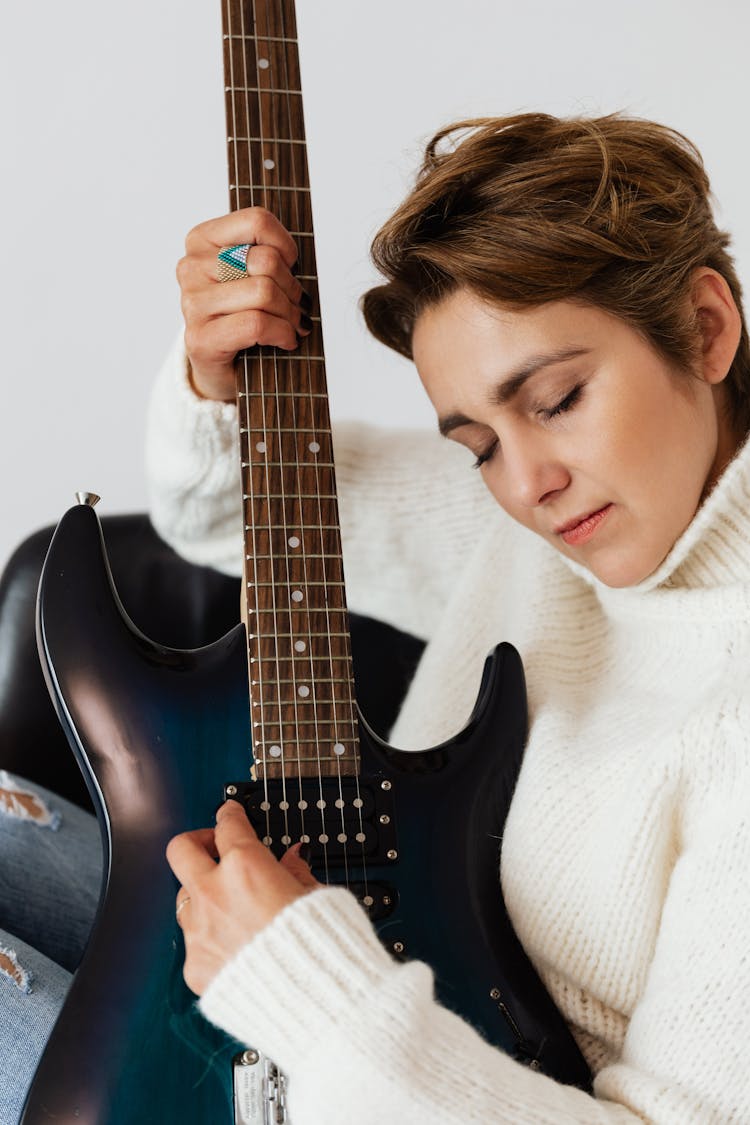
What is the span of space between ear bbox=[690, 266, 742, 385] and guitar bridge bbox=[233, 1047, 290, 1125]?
0.71m

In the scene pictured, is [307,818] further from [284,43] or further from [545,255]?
[284,43]

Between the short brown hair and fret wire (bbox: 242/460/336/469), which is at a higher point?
the short brown hair

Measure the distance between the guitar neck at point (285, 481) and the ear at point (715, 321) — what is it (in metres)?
0.36

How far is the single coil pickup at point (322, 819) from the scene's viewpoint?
1012 mm

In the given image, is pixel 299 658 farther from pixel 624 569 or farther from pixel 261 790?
pixel 624 569

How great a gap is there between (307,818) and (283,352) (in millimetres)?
449

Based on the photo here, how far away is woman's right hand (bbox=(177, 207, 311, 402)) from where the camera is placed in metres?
1.13

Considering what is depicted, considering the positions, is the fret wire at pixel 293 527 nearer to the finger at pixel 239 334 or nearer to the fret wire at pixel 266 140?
the finger at pixel 239 334

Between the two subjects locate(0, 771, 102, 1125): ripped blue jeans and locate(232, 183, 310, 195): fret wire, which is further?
locate(0, 771, 102, 1125): ripped blue jeans

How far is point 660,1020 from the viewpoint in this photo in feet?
3.01

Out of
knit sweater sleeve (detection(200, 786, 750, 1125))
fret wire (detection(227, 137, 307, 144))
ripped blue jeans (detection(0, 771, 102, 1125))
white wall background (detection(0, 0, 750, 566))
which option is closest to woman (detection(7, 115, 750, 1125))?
knit sweater sleeve (detection(200, 786, 750, 1125))

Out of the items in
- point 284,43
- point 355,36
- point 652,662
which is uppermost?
point 355,36

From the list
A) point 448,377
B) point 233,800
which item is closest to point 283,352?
point 448,377

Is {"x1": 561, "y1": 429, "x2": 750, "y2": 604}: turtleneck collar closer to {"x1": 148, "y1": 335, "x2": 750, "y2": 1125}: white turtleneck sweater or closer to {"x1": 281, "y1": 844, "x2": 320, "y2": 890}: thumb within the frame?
{"x1": 148, "y1": 335, "x2": 750, "y2": 1125}: white turtleneck sweater
